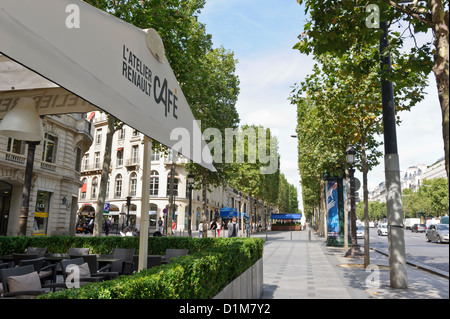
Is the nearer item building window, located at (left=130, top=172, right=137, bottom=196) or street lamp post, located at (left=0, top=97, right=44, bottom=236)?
street lamp post, located at (left=0, top=97, right=44, bottom=236)

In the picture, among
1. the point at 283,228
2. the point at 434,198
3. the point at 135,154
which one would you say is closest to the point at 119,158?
the point at 135,154

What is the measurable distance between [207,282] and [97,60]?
2.88m

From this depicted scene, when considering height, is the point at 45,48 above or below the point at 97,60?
below

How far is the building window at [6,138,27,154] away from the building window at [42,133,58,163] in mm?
2283

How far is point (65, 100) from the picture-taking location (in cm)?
499

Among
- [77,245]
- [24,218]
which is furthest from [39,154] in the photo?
[77,245]

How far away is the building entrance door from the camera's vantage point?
2458 cm

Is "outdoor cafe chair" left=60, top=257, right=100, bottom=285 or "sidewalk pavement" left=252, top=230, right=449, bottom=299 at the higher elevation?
"outdoor cafe chair" left=60, top=257, right=100, bottom=285

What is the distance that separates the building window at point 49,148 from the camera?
27.5 meters

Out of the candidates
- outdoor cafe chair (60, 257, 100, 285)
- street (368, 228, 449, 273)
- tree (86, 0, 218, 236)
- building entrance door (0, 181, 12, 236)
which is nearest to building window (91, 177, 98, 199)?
building entrance door (0, 181, 12, 236)

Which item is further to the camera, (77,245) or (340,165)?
(340,165)

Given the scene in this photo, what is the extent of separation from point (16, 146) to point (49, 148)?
11.1ft

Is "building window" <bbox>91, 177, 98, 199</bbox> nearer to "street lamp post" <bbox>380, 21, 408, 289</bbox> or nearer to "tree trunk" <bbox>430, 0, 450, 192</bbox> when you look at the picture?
"street lamp post" <bbox>380, 21, 408, 289</bbox>
